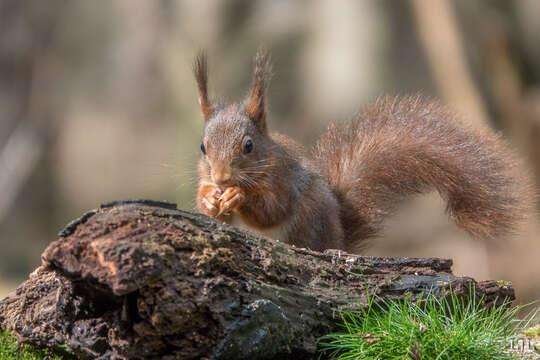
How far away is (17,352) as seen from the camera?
163 centimetres

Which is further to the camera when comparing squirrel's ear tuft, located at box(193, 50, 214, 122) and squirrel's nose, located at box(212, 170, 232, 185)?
squirrel's ear tuft, located at box(193, 50, 214, 122)

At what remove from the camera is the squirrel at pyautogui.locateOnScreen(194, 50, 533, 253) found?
207cm

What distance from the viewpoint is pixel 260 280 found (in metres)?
1.43

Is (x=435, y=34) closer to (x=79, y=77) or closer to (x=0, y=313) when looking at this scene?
(x=79, y=77)

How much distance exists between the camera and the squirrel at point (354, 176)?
207cm

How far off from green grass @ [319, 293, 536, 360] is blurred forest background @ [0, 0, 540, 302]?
288cm

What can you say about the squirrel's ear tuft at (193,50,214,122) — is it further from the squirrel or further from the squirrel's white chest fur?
the squirrel's white chest fur

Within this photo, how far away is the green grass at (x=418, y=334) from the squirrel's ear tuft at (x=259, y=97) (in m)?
0.88

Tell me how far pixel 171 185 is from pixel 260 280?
142 inches

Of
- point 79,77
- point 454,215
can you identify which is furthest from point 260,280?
point 79,77

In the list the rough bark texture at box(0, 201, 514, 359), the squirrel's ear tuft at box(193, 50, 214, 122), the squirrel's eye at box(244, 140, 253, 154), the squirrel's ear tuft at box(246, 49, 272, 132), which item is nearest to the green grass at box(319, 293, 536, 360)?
the rough bark texture at box(0, 201, 514, 359)

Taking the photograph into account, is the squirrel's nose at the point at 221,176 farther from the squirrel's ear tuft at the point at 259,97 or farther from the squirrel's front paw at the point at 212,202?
the squirrel's ear tuft at the point at 259,97

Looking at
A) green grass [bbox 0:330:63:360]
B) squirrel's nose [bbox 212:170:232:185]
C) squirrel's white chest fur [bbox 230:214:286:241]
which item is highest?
squirrel's nose [bbox 212:170:232:185]

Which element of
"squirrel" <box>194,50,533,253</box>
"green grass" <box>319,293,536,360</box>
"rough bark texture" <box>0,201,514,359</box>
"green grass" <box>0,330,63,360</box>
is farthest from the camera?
"squirrel" <box>194,50,533,253</box>
